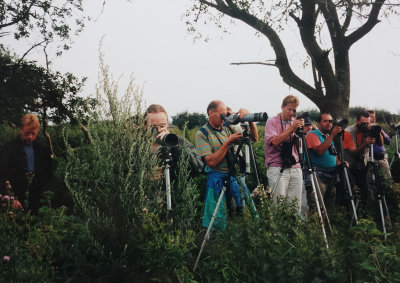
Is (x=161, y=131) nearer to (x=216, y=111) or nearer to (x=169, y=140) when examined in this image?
(x=169, y=140)

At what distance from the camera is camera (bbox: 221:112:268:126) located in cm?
419

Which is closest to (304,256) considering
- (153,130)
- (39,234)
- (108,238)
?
(108,238)

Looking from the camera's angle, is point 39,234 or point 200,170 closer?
point 39,234

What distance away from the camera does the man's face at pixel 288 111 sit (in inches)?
213

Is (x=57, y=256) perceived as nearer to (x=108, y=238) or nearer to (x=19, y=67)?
(x=108, y=238)

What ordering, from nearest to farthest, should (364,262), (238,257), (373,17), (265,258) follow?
(364,262) < (265,258) < (238,257) < (373,17)

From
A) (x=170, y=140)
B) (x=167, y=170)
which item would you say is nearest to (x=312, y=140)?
(x=170, y=140)

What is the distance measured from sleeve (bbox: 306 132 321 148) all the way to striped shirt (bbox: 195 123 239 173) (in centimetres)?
192

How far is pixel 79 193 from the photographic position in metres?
3.94

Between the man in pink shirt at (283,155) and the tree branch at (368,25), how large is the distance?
484cm

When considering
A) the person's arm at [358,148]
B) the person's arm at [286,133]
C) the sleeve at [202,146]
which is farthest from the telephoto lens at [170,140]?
the person's arm at [358,148]

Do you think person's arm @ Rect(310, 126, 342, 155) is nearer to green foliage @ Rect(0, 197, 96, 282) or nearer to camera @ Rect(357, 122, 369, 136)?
camera @ Rect(357, 122, 369, 136)

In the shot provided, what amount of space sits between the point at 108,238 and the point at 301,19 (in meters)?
7.38

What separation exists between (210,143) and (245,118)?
1.82 ft
